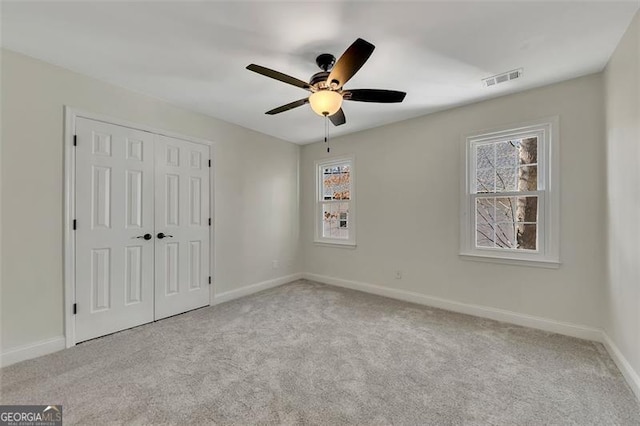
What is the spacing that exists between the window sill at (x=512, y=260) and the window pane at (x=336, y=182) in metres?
2.01

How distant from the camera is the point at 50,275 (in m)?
2.36

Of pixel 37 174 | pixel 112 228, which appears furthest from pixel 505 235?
pixel 37 174

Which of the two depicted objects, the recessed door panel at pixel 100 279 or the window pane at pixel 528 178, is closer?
the recessed door panel at pixel 100 279

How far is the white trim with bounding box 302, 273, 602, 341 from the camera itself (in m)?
2.60

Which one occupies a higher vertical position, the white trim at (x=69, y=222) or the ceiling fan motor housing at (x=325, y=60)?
the ceiling fan motor housing at (x=325, y=60)

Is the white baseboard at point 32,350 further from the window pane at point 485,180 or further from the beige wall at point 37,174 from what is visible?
the window pane at point 485,180

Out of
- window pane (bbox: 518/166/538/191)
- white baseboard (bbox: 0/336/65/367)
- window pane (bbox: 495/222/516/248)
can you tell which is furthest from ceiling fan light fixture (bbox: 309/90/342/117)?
white baseboard (bbox: 0/336/65/367)

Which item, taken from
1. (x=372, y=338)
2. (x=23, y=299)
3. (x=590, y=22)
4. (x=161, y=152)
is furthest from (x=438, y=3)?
(x=23, y=299)

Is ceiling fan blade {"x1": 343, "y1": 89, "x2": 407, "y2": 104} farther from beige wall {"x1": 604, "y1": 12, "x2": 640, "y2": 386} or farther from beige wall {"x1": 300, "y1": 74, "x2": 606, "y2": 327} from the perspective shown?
beige wall {"x1": 604, "y1": 12, "x2": 640, "y2": 386}

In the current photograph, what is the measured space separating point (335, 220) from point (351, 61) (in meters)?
3.18

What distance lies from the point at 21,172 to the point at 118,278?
122cm

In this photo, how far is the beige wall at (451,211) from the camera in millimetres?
2564

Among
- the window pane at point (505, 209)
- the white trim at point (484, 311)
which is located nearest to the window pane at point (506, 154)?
the window pane at point (505, 209)

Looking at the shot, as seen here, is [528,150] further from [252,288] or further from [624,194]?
[252,288]
